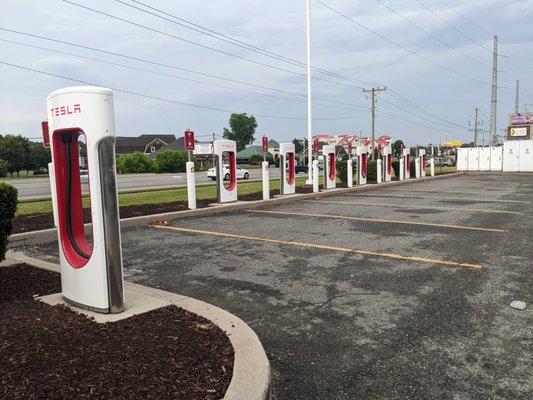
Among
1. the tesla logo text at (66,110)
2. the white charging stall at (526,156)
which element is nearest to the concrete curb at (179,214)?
the tesla logo text at (66,110)

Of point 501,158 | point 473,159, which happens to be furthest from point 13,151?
point 501,158

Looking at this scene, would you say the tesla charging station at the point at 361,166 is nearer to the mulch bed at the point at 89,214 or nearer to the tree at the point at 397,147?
the mulch bed at the point at 89,214

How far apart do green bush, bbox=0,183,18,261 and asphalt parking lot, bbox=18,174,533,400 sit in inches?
64.8

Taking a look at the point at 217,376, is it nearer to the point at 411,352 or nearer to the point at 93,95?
the point at 411,352

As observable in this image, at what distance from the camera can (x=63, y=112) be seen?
175 inches

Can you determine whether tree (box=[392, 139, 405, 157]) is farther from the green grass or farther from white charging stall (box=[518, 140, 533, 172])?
the green grass

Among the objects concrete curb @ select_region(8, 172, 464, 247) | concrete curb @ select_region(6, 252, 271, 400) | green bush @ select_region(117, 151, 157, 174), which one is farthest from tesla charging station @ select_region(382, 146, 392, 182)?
green bush @ select_region(117, 151, 157, 174)

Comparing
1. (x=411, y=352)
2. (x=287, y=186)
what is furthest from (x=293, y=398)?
(x=287, y=186)

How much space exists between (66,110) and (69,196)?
37.7 inches

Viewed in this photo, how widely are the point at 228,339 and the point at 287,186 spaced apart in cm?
1380

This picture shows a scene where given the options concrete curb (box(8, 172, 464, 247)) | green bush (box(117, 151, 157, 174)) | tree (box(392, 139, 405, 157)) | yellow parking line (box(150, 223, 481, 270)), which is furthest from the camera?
tree (box(392, 139, 405, 157))

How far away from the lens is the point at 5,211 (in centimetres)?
519

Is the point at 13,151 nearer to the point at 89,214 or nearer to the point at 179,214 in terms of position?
the point at 89,214

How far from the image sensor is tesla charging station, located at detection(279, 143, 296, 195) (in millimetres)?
17188
